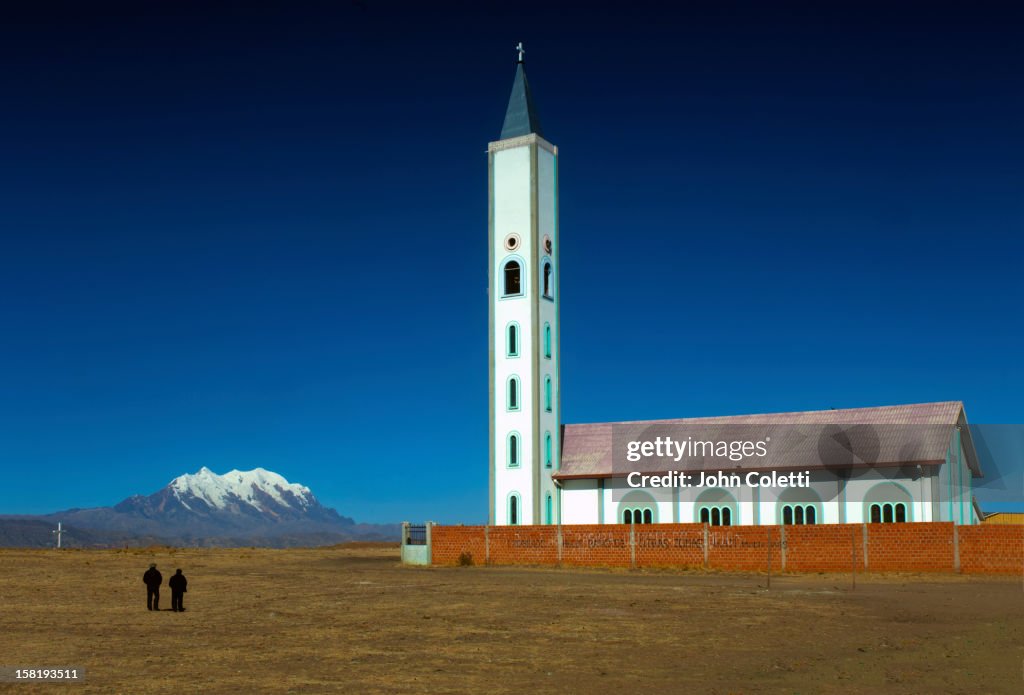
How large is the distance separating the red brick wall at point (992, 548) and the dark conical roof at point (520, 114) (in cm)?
3199

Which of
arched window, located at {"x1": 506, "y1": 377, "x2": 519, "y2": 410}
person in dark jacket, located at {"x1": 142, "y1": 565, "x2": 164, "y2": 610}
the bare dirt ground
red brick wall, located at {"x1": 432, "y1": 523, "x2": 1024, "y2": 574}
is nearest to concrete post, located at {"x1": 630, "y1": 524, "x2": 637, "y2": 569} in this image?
red brick wall, located at {"x1": 432, "y1": 523, "x2": 1024, "y2": 574}

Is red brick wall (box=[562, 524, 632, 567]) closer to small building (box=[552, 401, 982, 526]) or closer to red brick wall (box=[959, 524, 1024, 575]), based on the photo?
small building (box=[552, 401, 982, 526])

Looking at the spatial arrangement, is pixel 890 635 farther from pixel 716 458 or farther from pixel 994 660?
pixel 716 458

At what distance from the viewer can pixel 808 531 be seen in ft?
130

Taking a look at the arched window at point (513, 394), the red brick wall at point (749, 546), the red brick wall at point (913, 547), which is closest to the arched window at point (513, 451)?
the arched window at point (513, 394)

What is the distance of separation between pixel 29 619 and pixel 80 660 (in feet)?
23.5

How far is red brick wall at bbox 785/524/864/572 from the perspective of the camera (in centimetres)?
3859

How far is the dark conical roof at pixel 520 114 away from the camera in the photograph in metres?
59.2

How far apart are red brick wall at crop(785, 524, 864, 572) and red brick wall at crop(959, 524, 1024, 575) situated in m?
3.47

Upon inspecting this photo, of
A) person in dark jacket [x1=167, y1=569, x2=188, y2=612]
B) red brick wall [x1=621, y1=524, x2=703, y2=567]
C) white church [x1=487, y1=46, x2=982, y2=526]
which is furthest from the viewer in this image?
white church [x1=487, y1=46, x2=982, y2=526]

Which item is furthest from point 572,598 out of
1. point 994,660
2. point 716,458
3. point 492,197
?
point 492,197

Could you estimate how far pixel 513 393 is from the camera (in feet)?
189

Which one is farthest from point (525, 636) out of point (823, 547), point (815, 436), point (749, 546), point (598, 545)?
point (815, 436)

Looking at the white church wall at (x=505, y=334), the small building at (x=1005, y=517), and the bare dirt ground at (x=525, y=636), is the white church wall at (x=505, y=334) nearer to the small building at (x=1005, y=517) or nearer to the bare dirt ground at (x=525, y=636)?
the bare dirt ground at (x=525, y=636)
